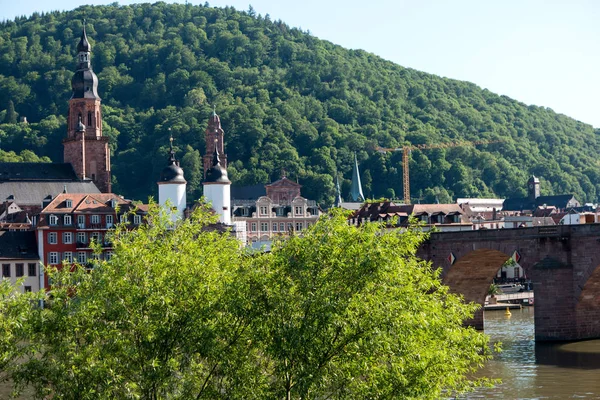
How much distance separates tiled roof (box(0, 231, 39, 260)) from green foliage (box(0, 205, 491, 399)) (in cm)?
6434

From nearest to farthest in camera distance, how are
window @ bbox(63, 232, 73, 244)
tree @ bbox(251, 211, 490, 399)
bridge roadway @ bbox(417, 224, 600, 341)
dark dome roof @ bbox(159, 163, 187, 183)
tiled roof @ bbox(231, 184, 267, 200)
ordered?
tree @ bbox(251, 211, 490, 399), bridge roadway @ bbox(417, 224, 600, 341), window @ bbox(63, 232, 73, 244), dark dome roof @ bbox(159, 163, 187, 183), tiled roof @ bbox(231, 184, 267, 200)

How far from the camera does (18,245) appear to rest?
102 metres

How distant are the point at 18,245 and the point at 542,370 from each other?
55.0 m

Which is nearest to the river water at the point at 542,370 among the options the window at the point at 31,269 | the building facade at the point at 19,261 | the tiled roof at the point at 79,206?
the building facade at the point at 19,261

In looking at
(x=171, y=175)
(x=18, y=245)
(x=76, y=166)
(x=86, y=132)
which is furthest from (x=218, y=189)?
(x=86, y=132)

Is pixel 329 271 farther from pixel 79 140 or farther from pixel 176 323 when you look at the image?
pixel 79 140

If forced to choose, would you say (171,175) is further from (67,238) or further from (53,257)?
(53,257)

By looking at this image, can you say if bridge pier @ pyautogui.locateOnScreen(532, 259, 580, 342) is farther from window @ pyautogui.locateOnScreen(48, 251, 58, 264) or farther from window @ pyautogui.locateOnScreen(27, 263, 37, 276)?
window @ pyautogui.locateOnScreen(48, 251, 58, 264)

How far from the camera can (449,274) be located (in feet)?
261

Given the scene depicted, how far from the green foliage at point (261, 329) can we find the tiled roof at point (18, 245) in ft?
211

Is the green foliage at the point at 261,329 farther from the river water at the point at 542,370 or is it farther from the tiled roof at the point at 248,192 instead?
the tiled roof at the point at 248,192

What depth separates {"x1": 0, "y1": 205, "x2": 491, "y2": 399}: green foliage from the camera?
34594mm

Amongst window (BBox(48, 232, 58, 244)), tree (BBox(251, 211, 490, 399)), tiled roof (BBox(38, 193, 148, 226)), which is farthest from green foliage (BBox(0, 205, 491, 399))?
tiled roof (BBox(38, 193, 148, 226))

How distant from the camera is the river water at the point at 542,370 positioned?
53.7 metres
